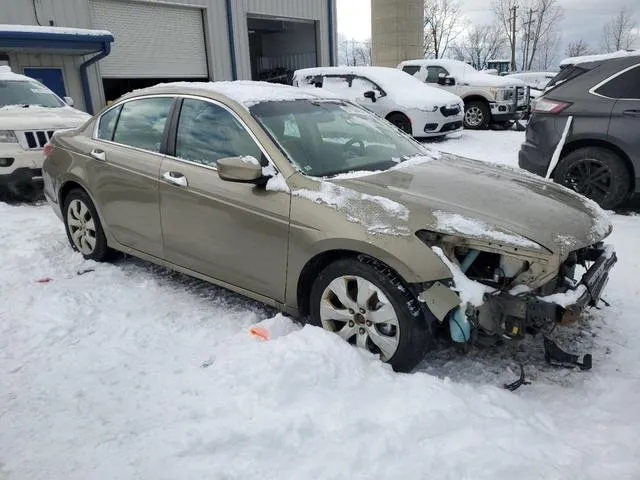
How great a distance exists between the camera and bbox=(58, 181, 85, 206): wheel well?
4.89 m

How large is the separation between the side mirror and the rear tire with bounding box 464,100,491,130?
462 inches

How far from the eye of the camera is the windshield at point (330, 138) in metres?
3.57

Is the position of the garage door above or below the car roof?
above

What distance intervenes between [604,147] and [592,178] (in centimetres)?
36

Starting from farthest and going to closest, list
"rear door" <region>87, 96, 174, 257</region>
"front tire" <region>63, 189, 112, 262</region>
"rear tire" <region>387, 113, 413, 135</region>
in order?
"rear tire" <region>387, 113, 413, 135</region>, "front tire" <region>63, 189, 112, 262</region>, "rear door" <region>87, 96, 174, 257</region>

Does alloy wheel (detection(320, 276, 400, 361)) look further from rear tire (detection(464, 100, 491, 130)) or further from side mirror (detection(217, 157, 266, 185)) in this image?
rear tire (detection(464, 100, 491, 130))

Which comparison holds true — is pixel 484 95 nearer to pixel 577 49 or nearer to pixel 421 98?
pixel 421 98

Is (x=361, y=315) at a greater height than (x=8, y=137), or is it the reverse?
(x=8, y=137)

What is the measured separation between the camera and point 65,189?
197 inches

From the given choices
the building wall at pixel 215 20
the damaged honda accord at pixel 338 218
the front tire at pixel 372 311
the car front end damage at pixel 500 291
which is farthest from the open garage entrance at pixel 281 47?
the car front end damage at pixel 500 291

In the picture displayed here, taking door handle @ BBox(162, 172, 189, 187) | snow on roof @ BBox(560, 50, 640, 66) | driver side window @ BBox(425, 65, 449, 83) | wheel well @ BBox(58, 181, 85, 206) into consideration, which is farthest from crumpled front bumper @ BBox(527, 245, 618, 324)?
driver side window @ BBox(425, 65, 449, 83)

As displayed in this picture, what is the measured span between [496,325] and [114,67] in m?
15.2

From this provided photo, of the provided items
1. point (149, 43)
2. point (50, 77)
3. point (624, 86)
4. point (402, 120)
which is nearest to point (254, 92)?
point (624, 86)

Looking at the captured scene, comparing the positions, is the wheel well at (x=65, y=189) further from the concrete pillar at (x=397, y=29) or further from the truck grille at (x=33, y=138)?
the concrete pillar at (x=397, y=29)
